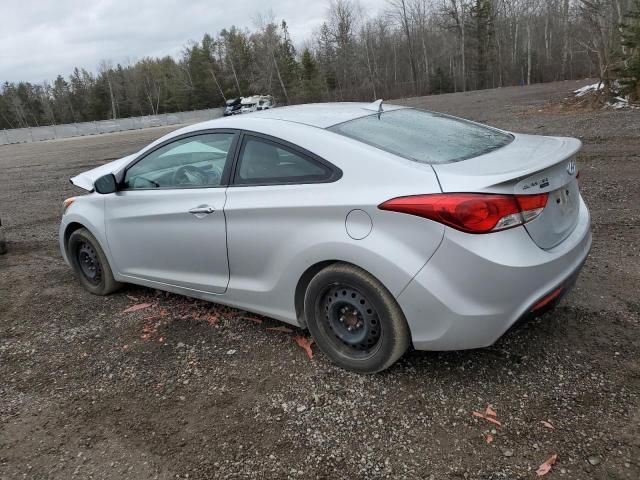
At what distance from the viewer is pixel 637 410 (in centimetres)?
260

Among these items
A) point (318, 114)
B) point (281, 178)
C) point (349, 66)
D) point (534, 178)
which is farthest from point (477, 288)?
point (349, 66)

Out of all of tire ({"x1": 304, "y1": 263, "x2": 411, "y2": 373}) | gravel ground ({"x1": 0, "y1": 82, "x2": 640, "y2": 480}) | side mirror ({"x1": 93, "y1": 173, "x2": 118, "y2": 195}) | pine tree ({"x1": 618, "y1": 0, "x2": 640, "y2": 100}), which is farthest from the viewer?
pine tree ({"x1": 618, "y1": 0, "x2": 640, "y2": 100})

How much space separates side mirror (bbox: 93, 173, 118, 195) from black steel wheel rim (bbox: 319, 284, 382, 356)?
2206 millimetres

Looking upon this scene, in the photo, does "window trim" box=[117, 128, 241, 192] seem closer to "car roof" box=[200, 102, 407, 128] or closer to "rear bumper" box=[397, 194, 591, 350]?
"car roof" box=[200, 102, 407, 128]

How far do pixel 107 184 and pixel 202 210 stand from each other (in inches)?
46.5

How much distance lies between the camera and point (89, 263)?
15.8ft

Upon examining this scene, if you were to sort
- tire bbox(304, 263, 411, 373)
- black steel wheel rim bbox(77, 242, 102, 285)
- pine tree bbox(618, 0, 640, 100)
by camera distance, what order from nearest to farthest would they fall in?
1. tire bbox(304, 263, 411, 373)
2. black steel wheel rim bbox(77, 242, 102, 285)
3. pine tree bbox(618, 0, 640, 100)

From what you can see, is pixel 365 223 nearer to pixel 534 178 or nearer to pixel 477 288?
pixel 477 288

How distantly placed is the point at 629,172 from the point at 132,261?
698 cm

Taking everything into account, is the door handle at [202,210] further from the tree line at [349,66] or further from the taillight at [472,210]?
the tree line at [349,66]

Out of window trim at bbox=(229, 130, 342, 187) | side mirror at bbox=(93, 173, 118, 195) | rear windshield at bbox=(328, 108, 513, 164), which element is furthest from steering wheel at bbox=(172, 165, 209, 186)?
rear windshield at bbox=(328, 108, 513, 164)

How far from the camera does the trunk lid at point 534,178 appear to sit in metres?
2.56

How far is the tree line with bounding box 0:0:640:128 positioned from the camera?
55.7 m

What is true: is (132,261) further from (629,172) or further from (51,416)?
(629,172)
